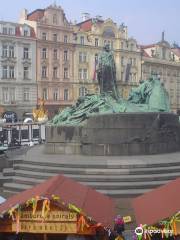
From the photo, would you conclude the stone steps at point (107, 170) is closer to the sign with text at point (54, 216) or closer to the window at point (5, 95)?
the sign with text at point (54, 216)

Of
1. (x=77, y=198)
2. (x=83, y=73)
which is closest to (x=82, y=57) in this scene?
(x=83, y=73)

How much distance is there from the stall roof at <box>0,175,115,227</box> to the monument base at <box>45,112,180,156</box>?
7.87 m

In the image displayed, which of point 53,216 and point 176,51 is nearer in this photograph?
point 53,216

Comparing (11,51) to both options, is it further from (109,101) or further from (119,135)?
(119,135)

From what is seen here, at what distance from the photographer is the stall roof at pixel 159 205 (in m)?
5.41

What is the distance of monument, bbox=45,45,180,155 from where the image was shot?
1434cm

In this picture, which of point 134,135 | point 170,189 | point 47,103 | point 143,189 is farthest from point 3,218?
point 47,103

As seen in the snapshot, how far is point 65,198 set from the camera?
5.55 m

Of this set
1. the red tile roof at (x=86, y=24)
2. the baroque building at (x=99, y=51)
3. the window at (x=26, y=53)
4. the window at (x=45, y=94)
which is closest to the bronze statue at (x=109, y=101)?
the window at (x=26, y=53)

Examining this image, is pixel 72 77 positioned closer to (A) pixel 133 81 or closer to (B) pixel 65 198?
(A) pixel 133 81

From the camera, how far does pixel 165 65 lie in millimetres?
61250

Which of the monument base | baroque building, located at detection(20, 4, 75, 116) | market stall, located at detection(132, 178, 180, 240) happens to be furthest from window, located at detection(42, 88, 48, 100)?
market stall, located at detection(132, 178, 180, 240)

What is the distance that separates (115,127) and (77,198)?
343 inches

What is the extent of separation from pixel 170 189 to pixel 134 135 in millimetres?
8196
